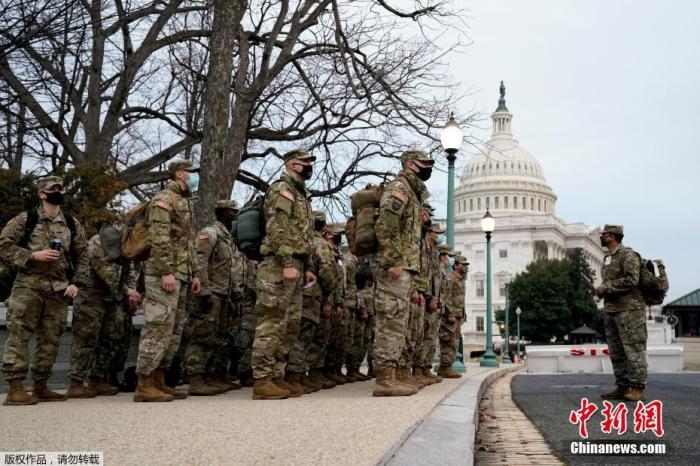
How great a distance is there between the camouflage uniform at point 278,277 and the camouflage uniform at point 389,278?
2.53 ft

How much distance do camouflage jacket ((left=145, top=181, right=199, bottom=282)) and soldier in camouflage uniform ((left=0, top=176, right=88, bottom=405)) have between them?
2.90 feet

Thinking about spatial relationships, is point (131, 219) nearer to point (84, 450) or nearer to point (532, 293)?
point (84, 450)

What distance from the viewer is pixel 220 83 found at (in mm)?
12859

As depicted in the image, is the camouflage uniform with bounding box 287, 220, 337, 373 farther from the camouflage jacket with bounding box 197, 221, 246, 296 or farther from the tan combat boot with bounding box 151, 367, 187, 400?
the tan combat boot with bounding box 151, 367, 187, 400

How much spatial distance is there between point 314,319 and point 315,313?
9cm

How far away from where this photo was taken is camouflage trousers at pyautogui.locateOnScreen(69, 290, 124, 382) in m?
7.57

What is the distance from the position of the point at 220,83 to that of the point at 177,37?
244 inches

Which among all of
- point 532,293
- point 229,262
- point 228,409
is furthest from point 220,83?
point 532,293

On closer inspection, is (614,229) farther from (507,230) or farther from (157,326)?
(507,230)

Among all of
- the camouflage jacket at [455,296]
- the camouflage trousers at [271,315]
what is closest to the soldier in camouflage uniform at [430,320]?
the camouflage jacket at [455,296]

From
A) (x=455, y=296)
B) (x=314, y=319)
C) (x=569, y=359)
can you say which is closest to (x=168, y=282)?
(x=314, y=319)

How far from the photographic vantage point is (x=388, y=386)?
270 inches

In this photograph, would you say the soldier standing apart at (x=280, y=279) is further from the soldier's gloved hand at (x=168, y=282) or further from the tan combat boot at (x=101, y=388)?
the tan combat boot at (x=101, y=388)

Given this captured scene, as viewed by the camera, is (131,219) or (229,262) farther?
(229,262)
